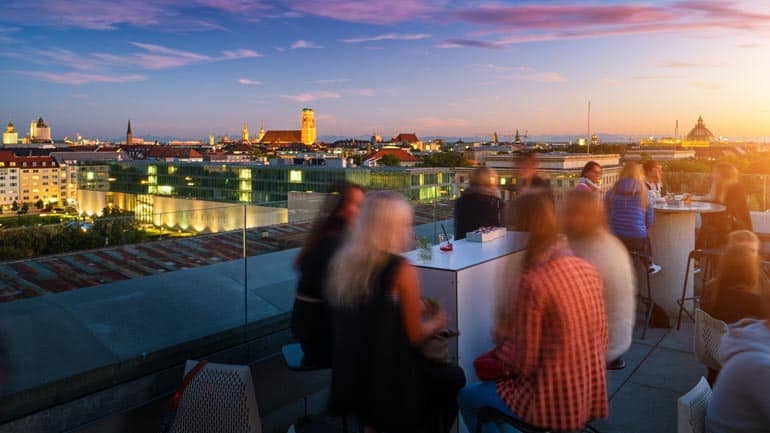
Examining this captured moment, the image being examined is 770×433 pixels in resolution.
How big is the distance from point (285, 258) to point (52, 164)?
5846 inches

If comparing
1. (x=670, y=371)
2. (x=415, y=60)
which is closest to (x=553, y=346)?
(x=670, y=371)

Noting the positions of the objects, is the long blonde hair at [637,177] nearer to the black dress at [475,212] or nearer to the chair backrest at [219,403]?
the black dress at [475,212]

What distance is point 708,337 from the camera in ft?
10.4

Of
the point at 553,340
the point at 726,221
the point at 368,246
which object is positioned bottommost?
the point at 553,340

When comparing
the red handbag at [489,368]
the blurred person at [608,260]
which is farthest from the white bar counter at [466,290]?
the red handbag at [489,368]

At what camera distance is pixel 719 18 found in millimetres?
15359

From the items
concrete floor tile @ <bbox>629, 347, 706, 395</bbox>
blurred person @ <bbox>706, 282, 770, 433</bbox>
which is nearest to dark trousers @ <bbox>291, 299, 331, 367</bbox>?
blurred person @ <bbox>706, 282, 770, 433</bbox>

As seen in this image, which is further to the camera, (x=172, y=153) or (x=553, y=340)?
(x=172, y=153)

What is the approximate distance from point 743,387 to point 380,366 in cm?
130

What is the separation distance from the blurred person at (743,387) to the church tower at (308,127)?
17740 cm

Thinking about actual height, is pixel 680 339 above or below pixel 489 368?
below

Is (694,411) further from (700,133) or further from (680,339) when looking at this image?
(700,133)

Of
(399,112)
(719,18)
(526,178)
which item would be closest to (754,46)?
(719,18)

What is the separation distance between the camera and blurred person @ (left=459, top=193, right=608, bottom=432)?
2344mm
